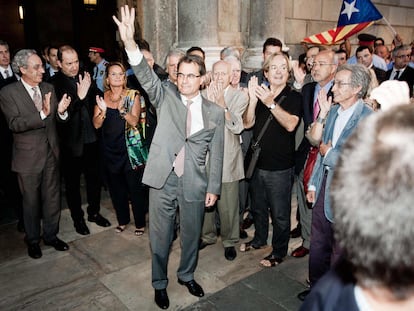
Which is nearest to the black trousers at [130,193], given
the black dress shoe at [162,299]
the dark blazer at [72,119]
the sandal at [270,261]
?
the dark blazer at [72,119]

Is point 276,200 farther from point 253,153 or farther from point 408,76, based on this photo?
point 408,76

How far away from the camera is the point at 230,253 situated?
4.07 m

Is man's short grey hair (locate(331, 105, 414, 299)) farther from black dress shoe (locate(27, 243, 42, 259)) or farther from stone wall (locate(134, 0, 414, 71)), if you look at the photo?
stone wall (locate(134, 0, 414, 71))

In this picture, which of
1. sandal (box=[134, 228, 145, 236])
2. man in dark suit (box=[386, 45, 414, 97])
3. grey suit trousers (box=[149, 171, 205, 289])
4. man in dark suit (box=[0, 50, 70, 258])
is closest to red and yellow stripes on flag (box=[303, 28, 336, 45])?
man in dark suit (box=[386, 45, 414, 97])

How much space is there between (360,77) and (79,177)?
3280 mm

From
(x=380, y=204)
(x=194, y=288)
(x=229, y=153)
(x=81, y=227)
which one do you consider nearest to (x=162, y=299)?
(x=194, y=288)

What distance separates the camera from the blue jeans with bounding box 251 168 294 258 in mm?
3826

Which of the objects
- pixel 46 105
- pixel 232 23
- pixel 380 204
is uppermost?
pixel 232 23

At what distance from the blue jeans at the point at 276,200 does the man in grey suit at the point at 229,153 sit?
0.20 m

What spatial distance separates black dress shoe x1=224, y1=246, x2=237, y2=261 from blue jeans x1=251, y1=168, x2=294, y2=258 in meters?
0.41

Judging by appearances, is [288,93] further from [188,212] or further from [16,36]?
[16,36]

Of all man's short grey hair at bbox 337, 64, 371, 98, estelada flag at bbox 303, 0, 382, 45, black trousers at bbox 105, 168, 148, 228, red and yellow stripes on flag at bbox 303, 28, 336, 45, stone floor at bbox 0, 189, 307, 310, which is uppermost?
estelada flag at bbox 303, 0, 382, 45

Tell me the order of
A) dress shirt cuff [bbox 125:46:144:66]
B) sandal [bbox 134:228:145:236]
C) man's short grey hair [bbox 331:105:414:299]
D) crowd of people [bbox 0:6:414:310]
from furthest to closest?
sandal [bbox 134:228:145:236] → crowd of people [bbox 0:6:414:310] → dress shirt cuff [bbox 125:46:144:66] → man's short grey hair [bbox 331:105:414:299]

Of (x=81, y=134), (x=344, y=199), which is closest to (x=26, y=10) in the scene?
(x=81, y=134)
